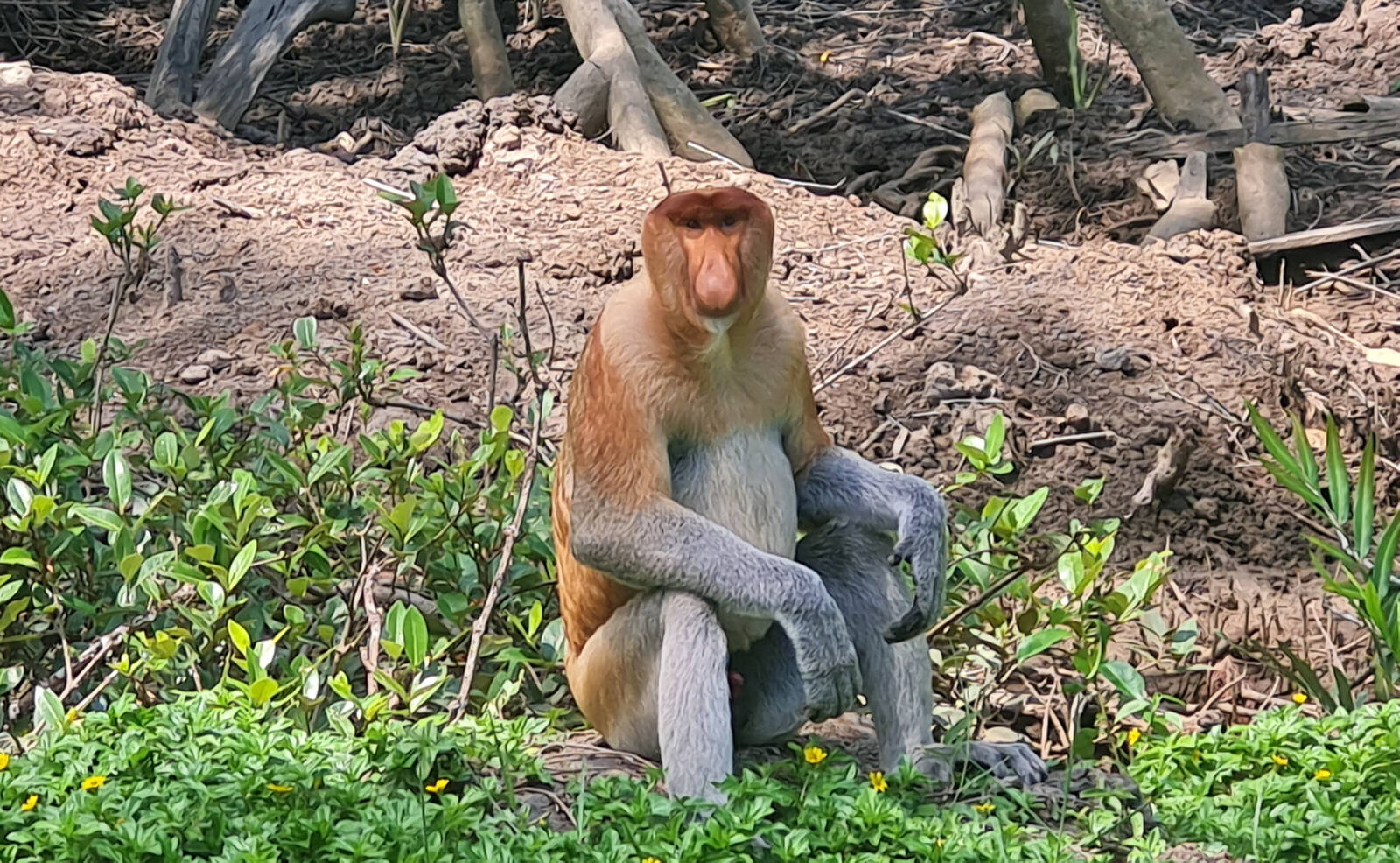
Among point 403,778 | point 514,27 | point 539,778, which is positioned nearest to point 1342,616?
point 539,778

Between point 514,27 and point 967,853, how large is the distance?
23.2 feet

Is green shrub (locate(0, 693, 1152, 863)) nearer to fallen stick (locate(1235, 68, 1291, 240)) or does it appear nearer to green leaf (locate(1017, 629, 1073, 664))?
green leaf (locate(1017, 629, 1073, 664))

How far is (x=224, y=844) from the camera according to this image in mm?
3328

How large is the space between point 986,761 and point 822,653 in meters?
0.59

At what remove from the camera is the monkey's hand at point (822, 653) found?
359cm

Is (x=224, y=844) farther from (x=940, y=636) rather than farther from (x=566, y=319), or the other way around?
(x=566, y=319)

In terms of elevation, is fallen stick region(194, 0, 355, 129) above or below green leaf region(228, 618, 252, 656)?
above

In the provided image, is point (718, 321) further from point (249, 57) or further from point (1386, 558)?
point (249, 57)

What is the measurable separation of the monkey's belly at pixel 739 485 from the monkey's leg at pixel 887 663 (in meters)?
0.21

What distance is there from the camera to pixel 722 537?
3.59 meters

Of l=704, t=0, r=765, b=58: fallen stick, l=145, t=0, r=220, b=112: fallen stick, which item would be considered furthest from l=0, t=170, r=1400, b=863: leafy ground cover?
l=704, t=0, r=765, b=58: fallen stick

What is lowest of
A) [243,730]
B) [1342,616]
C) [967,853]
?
[1342,616]

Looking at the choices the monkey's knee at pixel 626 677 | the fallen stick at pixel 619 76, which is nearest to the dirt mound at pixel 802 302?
the fallen stick at pixel 619 76

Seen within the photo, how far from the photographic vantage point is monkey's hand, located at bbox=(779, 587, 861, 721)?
359cm
